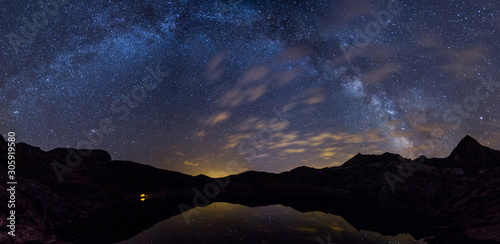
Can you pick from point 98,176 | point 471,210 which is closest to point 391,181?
point 471,210

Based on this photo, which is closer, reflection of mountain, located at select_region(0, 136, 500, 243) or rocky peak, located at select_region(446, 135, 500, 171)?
reflection of mountain, located at select_region(0, 136, 500, 243)

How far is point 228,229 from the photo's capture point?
16219mm

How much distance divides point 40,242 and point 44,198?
1597cm

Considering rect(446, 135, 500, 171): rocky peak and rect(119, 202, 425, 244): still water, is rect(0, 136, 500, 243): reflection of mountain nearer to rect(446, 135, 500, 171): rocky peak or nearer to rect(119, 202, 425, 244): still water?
rect(446, 135, 500, 171): rocky peak

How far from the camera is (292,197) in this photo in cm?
5322

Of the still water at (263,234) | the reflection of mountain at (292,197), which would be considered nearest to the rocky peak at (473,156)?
the reflection of mountain at (292,197)

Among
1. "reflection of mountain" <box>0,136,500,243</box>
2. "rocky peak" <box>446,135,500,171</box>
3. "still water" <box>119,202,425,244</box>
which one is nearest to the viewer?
"still water" <box>119,202,425,244</box>

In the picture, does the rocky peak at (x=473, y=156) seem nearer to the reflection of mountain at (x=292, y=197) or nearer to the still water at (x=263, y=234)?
the reflection of mountain at (x=292, y=197)

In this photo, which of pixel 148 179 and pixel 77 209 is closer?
pixel 77 209

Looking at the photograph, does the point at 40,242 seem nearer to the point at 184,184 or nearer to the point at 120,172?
the point at 120,172

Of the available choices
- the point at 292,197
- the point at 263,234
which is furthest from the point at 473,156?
the point at 263,234

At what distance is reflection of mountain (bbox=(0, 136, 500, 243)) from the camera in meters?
15.6

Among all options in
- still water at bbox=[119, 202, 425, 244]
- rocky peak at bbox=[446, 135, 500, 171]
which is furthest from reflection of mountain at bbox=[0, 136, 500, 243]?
still water at bbox=[119, 202, 425, 244]

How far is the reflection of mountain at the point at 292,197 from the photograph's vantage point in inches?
616
